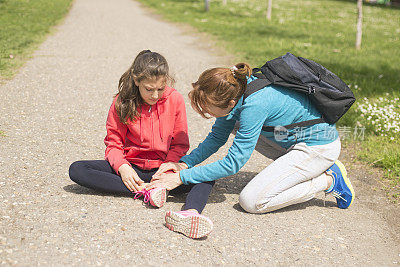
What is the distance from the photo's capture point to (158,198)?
315cm

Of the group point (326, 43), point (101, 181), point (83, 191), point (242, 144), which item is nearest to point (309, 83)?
point (242, 144)

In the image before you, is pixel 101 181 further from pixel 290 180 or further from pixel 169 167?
pixel 290 180

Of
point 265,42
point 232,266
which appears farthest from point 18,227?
point 265,42

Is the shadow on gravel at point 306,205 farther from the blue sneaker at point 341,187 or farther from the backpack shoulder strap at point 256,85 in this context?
the backpack shoulder strap at point 256,85

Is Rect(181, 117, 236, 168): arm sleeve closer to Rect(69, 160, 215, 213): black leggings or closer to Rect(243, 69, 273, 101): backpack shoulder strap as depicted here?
Rect(69, 160, 215, 213): black leggings

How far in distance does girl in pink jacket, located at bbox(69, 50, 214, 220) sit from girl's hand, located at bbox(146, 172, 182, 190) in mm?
51

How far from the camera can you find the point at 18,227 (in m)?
2.78

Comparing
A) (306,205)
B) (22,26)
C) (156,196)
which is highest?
(22,26)

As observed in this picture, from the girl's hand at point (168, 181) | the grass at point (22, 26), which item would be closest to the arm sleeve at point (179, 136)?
the girl's hand at point (168, 181)

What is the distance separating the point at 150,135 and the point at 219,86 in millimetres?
778

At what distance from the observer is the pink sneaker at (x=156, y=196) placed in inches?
123

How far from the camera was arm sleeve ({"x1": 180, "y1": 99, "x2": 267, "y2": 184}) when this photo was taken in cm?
301

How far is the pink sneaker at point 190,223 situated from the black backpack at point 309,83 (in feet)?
2.93

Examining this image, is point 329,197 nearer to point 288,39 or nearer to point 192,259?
point 192,259
